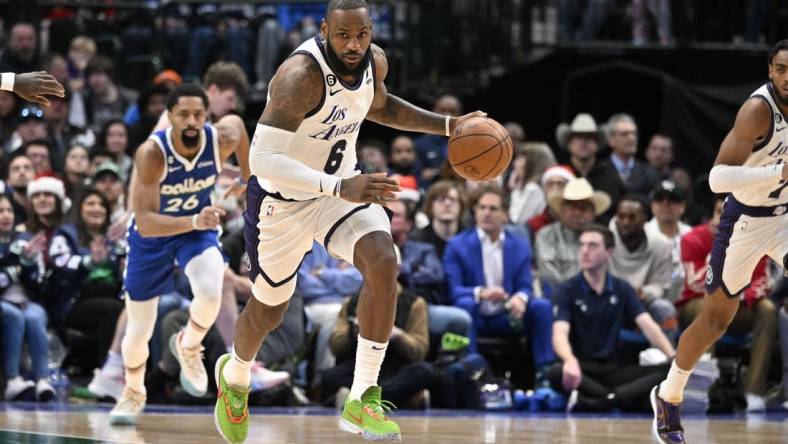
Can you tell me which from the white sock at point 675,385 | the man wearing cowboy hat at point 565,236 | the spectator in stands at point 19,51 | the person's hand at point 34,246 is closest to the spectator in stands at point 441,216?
the man wearing cowboy hat at point 565,236

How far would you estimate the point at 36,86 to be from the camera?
670cm

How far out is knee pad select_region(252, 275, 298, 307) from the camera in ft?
22.6

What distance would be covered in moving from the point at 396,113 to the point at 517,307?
138 inches

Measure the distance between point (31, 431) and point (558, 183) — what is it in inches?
214

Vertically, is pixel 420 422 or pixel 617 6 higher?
pixel 617 6

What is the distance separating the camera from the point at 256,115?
1431 centimetres

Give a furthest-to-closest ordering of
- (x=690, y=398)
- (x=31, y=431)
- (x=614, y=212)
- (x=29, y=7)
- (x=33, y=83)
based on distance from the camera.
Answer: (x=29, y=7) < (x=614, y=212) < (x=690, y=398) < (x=31, y=431) < (x=33, y=83)

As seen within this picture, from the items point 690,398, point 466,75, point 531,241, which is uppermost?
point 466,75

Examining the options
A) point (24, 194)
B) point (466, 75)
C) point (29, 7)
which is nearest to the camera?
point (24, 194)

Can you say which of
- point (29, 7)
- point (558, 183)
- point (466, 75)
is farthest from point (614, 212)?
point (29, 7)

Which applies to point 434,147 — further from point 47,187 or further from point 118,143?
point 47,187

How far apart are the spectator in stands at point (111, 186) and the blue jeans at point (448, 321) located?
8.50ft

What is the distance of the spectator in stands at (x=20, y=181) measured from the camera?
1098 cm

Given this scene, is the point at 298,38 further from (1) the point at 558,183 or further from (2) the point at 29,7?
(1) the point at 558,183
